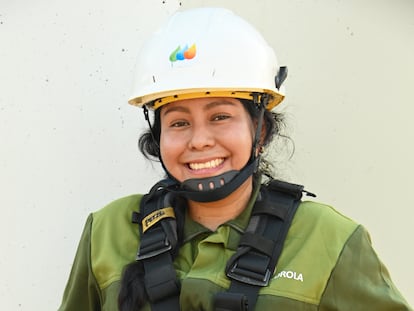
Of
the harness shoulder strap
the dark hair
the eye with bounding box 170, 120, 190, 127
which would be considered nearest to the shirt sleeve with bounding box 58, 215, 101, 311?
the harness shoulder strap

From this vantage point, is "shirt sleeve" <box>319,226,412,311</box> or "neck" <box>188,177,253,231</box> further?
"neck" <box>188,177,253,231</box>

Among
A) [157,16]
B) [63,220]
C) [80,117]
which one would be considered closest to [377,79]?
[157,16]

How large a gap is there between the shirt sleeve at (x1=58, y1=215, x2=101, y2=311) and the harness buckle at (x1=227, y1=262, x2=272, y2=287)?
40 cm

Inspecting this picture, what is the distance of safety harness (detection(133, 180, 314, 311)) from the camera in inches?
59.1

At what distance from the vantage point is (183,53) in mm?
1604

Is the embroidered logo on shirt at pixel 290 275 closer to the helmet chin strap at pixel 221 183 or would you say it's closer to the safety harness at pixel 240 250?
the safety harness at pixel 240 250

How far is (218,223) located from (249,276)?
0.21 m

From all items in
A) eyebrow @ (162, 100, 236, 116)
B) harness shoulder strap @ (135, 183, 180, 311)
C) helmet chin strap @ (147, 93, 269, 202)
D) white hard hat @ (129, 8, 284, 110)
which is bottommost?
harness shoulder strap @ (135, 183, 180, 311)

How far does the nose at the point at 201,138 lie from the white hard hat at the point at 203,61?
0.08 metres

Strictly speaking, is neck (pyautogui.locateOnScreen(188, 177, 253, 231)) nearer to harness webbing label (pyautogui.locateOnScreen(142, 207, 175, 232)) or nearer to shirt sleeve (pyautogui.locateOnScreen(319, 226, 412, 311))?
harness webbing label (pyautogui.locateOnScreen(142, 207, 175, 232))

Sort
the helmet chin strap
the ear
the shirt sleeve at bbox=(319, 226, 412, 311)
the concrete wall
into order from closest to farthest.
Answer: the shirt sleeve at bbox=(319, 226, 412, 311), the helmet chin strap, the ear, the concrete wall

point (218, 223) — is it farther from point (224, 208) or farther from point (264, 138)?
point (264, 138)

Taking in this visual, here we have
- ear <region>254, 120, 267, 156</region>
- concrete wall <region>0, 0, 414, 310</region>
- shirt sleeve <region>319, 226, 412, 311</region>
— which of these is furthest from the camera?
concrete wall <region>0, 0, 414, 310</region>

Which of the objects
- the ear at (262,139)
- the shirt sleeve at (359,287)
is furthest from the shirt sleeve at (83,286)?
the shirt sleeve at (359,287)
